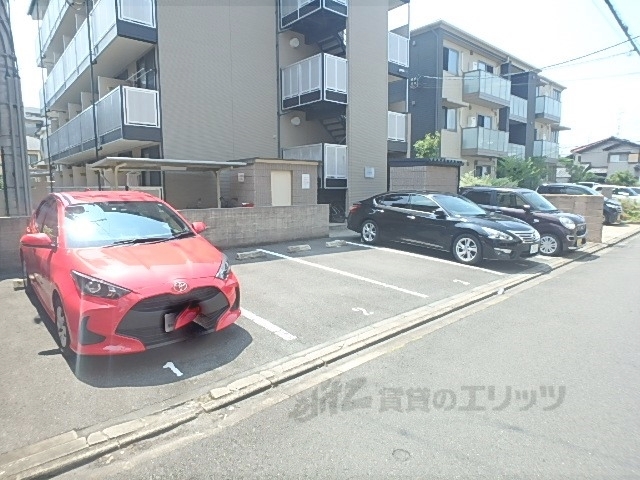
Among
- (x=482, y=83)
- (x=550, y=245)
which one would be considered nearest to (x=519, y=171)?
(x=482, y=83)

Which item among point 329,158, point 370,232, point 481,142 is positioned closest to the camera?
point 370,232

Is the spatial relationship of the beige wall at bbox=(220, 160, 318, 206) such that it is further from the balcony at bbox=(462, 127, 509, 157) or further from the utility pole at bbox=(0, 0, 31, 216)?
the balcony at bbox=(462, 127, 509, 157)

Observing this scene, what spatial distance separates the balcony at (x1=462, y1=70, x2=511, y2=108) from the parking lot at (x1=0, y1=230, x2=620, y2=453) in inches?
628

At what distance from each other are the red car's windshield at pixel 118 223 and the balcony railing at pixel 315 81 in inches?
364

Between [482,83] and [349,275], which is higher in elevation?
[482,83]

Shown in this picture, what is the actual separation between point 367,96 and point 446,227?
8.10m

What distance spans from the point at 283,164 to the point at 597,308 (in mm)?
7842

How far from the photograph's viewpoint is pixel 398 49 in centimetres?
1591

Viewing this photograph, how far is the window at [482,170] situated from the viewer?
901 inches

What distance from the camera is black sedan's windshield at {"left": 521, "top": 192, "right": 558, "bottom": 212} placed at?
9781 mm

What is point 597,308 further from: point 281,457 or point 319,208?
point 319,208

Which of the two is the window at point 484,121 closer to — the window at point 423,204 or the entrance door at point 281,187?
the entrance door at point 281,187

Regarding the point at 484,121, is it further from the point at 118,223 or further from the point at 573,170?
the point at 118,223

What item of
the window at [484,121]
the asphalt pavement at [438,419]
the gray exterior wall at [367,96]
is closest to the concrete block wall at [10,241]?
the asphalt pavement at [438,419]
